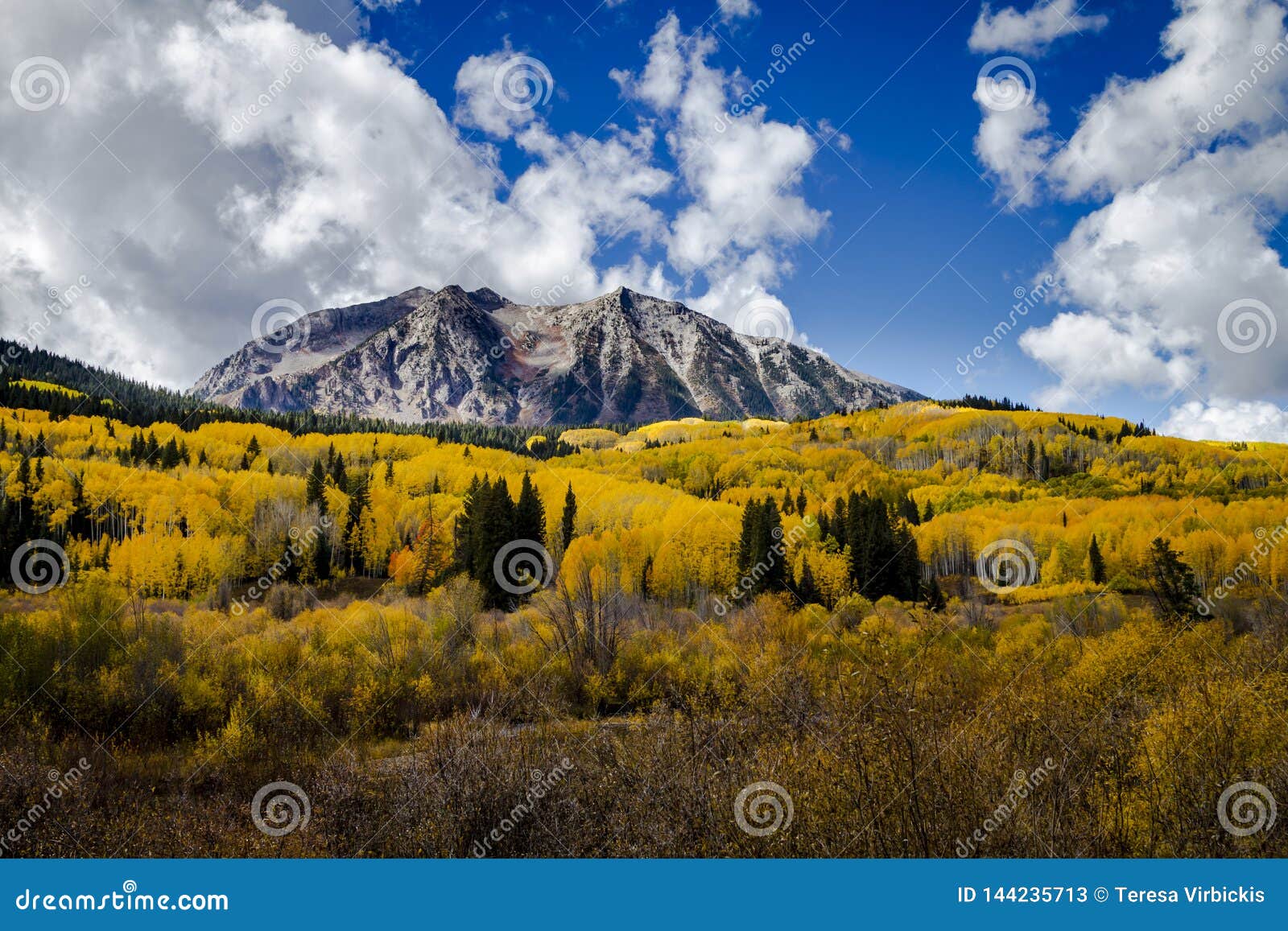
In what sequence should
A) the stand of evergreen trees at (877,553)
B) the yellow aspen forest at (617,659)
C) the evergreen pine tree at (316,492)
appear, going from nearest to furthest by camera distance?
the yellow aspen forest at (617,659)
the stand of evergreen trees at (877,553)
the evergreen pine tree at (316,492)

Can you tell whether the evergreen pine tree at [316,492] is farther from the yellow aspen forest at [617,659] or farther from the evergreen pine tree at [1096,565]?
the evergreen pine tree at [1096,565]

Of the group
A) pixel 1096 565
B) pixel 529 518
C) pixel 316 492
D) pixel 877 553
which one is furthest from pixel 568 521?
pixel 1096 565

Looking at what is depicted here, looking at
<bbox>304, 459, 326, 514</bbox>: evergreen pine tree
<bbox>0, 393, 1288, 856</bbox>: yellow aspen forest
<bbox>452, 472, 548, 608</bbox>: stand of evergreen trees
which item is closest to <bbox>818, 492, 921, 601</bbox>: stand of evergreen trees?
<bbox>0, 393, 1288, 856</bbox>: yellow aspen forest

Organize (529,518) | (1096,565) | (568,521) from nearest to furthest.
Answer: (529,518)
(1096,565)
(568,521)

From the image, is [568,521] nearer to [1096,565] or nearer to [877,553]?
[877,553]

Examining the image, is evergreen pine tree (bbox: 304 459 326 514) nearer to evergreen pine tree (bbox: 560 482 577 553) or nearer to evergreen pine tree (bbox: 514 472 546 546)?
evergreen pine tree (bbox: 514 472 546 546)

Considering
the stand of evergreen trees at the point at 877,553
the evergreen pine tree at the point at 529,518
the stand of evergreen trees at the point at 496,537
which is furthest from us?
the evergreen pine tree at the point at 529,518

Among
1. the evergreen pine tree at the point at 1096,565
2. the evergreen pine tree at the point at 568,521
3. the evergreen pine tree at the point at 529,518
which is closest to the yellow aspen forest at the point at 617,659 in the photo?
the evergreen pine tree at the point at 1096,565

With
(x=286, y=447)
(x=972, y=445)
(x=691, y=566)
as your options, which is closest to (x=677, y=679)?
(x=691, y=566)

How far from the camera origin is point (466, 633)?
140ft

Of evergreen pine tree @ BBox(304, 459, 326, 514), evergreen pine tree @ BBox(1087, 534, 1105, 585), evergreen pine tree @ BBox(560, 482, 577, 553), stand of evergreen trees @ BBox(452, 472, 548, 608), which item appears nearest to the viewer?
stand of evergreen trees @ BBox(452, 472, 548, 608)

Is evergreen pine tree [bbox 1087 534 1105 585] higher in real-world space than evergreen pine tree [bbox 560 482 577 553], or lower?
lower

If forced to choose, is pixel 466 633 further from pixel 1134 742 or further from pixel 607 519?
pixel 607 519

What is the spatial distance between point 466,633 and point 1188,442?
20914 cm
